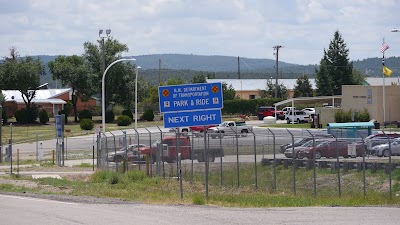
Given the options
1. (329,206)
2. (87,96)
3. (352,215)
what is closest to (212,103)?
(329,206)

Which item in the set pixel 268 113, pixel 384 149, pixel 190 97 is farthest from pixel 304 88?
pixel 190 97

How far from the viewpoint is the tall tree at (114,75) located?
10831 cm

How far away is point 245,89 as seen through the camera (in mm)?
140750

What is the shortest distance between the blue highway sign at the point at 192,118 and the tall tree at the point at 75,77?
81899mm

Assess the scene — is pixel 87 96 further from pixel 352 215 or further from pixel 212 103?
pixel 352 215

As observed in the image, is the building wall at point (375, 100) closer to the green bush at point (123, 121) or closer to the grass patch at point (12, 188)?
the green bush at point (123, 121)

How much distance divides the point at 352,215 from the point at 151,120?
8209 centimetres

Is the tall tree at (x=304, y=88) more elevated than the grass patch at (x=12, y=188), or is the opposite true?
the tall tree at (x=304, y=88)

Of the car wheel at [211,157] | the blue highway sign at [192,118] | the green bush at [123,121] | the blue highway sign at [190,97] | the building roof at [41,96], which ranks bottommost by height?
the car wheel at [211,157]

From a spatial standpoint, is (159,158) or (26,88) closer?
(159,158)

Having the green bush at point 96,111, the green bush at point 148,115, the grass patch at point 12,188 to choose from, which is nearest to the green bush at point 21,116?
the green bush at point 148,115

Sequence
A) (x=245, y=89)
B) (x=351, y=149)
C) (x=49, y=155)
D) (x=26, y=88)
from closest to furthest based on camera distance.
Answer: (x=351, y=149)
(x=49, y=155)
(x=26, y=88)
(x=245, y=89)

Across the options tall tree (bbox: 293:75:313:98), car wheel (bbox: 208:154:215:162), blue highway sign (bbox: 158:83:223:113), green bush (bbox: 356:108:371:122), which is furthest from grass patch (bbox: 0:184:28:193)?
tall tree (bbox: 293:75:313:98)

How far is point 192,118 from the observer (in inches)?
1022
